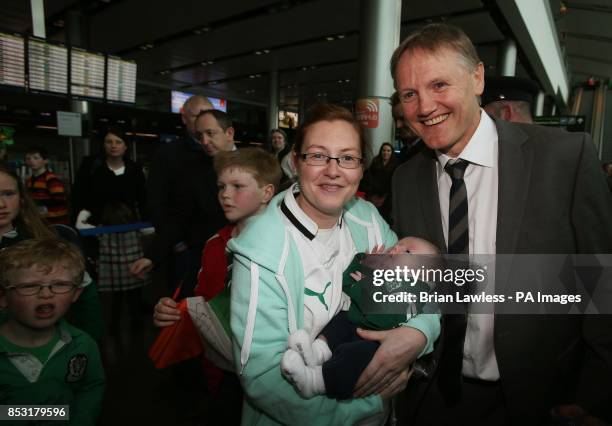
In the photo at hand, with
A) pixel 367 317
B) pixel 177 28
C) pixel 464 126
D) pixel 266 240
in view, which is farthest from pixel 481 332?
pixel 177 28

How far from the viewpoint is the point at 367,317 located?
119cm

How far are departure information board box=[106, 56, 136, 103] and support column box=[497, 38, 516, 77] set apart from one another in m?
8.32

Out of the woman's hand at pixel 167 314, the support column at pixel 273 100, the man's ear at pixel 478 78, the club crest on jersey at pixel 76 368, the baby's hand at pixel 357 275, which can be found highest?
the support column at pixel 273 100

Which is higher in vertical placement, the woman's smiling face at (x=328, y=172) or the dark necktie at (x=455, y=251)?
the woman's smiling face at (x=328, y=172)

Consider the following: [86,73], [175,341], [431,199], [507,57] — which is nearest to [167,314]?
[175,341]

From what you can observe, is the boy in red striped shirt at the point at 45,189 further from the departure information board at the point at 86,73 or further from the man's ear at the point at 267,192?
the man's ear at the point at 267,192

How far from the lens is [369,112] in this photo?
403 cm

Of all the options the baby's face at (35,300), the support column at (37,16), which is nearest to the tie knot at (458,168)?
the baby's face at (35,300)

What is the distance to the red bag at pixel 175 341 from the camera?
1.66 meters

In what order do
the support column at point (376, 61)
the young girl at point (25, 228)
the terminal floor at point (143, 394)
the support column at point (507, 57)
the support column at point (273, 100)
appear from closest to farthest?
the young girl at point (25, 228) → the terminal floor at point (143, 394) → the support column at point (376, 61) → the support column at point (507, 57) → the support column at point (273, 100)

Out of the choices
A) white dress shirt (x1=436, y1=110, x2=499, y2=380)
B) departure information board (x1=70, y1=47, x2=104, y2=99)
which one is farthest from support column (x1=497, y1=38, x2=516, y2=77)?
white dress shirt (x1=436, y1=110, x2=499, y2=380)

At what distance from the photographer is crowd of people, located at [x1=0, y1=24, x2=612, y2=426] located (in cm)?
110

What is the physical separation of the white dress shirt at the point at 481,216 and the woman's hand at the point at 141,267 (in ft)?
6.18

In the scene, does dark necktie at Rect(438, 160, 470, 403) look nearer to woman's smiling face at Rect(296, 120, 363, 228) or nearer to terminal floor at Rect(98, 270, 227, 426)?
woman's smiling face at Rect(296, 120, 363, 228)
